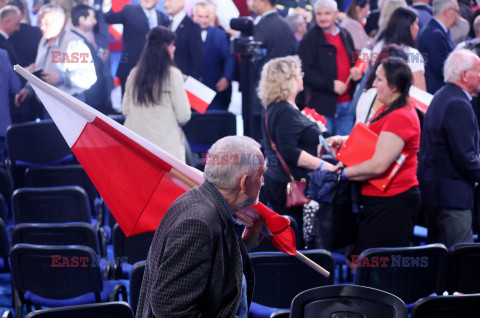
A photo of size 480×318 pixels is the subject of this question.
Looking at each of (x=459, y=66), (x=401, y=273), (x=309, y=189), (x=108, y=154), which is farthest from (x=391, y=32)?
(x=108, y=154)

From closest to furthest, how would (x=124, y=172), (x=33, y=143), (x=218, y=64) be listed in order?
(x=124, y=172) → (x=33, y=143) → (x=218, y=64)

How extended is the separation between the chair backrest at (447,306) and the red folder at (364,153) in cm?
126

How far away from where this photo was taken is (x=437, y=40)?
729 cm

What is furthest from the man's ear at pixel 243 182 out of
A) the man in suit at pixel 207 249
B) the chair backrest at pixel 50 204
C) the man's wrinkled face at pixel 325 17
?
the man's wrinkled face at pixel 325 17

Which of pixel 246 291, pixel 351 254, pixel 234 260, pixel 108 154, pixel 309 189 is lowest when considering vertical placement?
pixel 351 254

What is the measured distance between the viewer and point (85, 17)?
9148mm

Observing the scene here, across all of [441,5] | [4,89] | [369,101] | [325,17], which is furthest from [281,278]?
[441,5]

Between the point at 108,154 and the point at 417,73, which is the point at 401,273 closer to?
the point at 108,154

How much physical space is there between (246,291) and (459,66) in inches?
101

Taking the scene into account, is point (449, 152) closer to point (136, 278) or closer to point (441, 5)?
point (136, 278)

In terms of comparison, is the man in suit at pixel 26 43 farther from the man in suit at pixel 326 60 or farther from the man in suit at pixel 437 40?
the man in suit at pixel 437 40

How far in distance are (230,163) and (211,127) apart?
524 centimetres

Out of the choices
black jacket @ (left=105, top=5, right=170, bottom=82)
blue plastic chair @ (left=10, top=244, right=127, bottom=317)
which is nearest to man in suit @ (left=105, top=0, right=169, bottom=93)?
black jacket @ (left=105, top=5, right=170, bottom=82)

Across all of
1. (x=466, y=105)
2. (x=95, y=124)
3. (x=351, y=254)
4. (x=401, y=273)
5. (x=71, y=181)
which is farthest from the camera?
(x=71, y=181)
